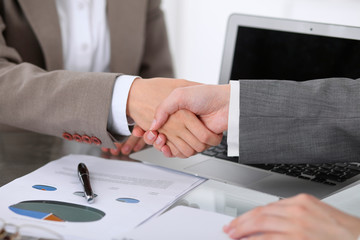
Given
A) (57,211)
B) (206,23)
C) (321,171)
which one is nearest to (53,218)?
(57,211)

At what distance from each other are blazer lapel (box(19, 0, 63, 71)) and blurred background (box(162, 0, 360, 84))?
194 cm

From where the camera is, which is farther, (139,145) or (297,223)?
(139,145)

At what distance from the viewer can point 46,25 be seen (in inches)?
49.2

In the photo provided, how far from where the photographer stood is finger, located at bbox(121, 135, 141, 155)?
3.43 ft

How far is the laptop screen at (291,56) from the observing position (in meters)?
1.09

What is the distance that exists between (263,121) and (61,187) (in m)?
0.38

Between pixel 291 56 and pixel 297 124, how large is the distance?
1.17ft

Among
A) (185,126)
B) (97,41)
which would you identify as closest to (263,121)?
(185,126)

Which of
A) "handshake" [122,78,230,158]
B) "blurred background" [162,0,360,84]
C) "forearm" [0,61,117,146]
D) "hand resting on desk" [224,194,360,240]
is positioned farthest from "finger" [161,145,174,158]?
"blurred background" [162,0,360,84]

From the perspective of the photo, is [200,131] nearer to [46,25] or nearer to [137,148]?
[137,148]

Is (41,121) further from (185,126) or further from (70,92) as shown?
(185,126)

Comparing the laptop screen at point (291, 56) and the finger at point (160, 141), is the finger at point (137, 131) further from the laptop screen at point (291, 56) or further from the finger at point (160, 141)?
the laptop screen at point (291, 56)

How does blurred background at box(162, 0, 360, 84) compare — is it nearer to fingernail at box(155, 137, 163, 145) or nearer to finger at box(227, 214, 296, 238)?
fingernail at box(155, 137, 163, 145)

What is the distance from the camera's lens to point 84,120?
933 mm
